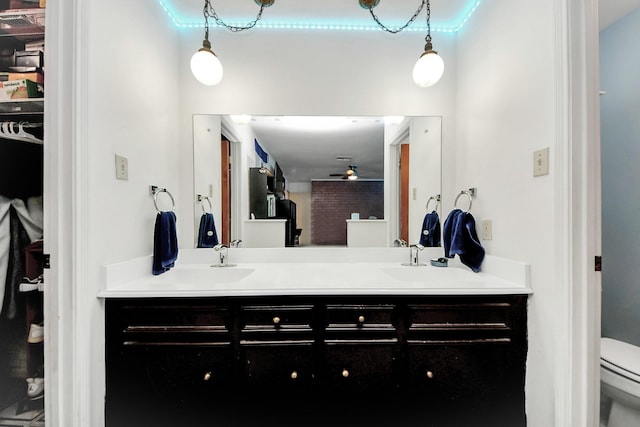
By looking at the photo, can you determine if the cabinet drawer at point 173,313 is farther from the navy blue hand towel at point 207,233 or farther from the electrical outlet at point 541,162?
the electrical outlet at point 541,162

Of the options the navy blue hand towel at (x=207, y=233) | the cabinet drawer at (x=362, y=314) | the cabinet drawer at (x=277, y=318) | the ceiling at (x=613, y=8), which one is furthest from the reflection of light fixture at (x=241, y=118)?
the ceiling at (x=613, y=8)

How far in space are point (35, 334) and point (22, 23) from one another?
5.00 ft

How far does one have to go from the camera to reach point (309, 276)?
1465 mm

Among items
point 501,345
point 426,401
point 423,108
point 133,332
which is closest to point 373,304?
point 426,401

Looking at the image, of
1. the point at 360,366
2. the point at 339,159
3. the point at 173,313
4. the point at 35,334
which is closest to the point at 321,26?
the point at 339,159

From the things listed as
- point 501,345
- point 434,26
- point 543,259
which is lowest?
point 501,345

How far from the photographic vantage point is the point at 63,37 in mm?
1066

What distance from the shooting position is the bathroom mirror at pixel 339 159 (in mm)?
1825

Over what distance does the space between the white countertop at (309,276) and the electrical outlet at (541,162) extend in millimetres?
444

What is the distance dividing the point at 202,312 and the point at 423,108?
5.99 ft

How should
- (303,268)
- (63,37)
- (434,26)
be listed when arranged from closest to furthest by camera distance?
(63,37), (303,268), (434,26)

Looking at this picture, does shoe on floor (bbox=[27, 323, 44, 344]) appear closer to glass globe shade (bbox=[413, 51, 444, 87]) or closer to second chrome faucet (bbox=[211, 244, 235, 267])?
second chrome faucet (bbox=[211, 244, 235, 267])

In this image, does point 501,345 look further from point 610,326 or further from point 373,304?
point 610,326

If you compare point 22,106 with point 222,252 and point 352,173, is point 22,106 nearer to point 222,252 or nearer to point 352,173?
point 222,252
